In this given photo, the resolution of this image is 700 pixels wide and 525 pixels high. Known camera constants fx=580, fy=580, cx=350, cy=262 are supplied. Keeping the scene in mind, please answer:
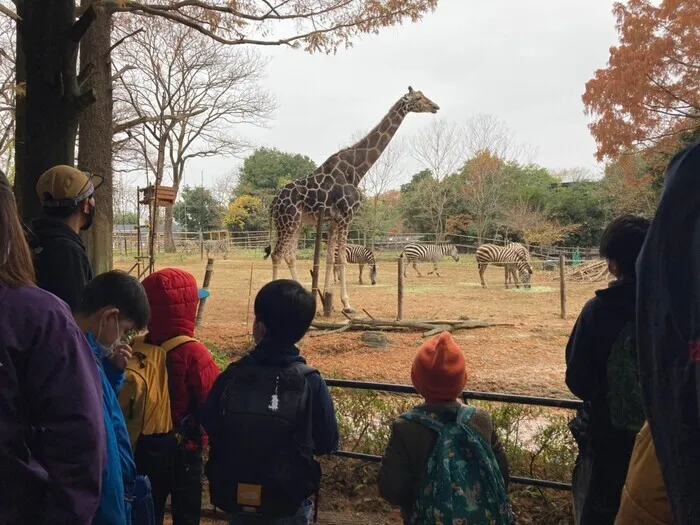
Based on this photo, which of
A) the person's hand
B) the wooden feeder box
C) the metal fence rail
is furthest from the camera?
the wooden feeder box

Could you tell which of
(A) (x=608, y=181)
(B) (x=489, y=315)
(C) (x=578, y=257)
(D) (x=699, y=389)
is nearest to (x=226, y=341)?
(B) (x=489, y=315)

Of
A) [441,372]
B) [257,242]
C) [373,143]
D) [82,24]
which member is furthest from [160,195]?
[257,242]

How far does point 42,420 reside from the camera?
3.56ft

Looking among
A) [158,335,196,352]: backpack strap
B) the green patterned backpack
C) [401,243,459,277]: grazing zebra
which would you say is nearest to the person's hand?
[158,335,196,352]: backpack strap

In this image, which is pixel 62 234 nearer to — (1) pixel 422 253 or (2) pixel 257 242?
(1) pixel 422 253

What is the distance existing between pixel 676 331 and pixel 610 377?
1149 millimetres

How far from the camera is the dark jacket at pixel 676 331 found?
27.2 inches

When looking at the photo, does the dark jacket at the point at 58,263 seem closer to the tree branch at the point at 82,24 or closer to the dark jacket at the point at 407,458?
the dark jacket at the point at 407,458

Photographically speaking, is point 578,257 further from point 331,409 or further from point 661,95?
point 331,409

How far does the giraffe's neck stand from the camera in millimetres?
10914

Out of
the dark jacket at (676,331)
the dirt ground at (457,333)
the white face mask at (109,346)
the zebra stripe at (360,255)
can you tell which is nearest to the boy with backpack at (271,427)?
the white face mask at (109,346)

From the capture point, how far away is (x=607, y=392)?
1.77 meters

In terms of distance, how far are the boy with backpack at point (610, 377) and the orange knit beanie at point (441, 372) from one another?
0.42 metres

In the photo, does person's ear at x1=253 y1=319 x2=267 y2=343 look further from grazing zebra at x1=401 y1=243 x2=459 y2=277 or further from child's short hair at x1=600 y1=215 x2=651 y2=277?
grazing zebra at x1=401 y1=243 x2=459 y2=277
